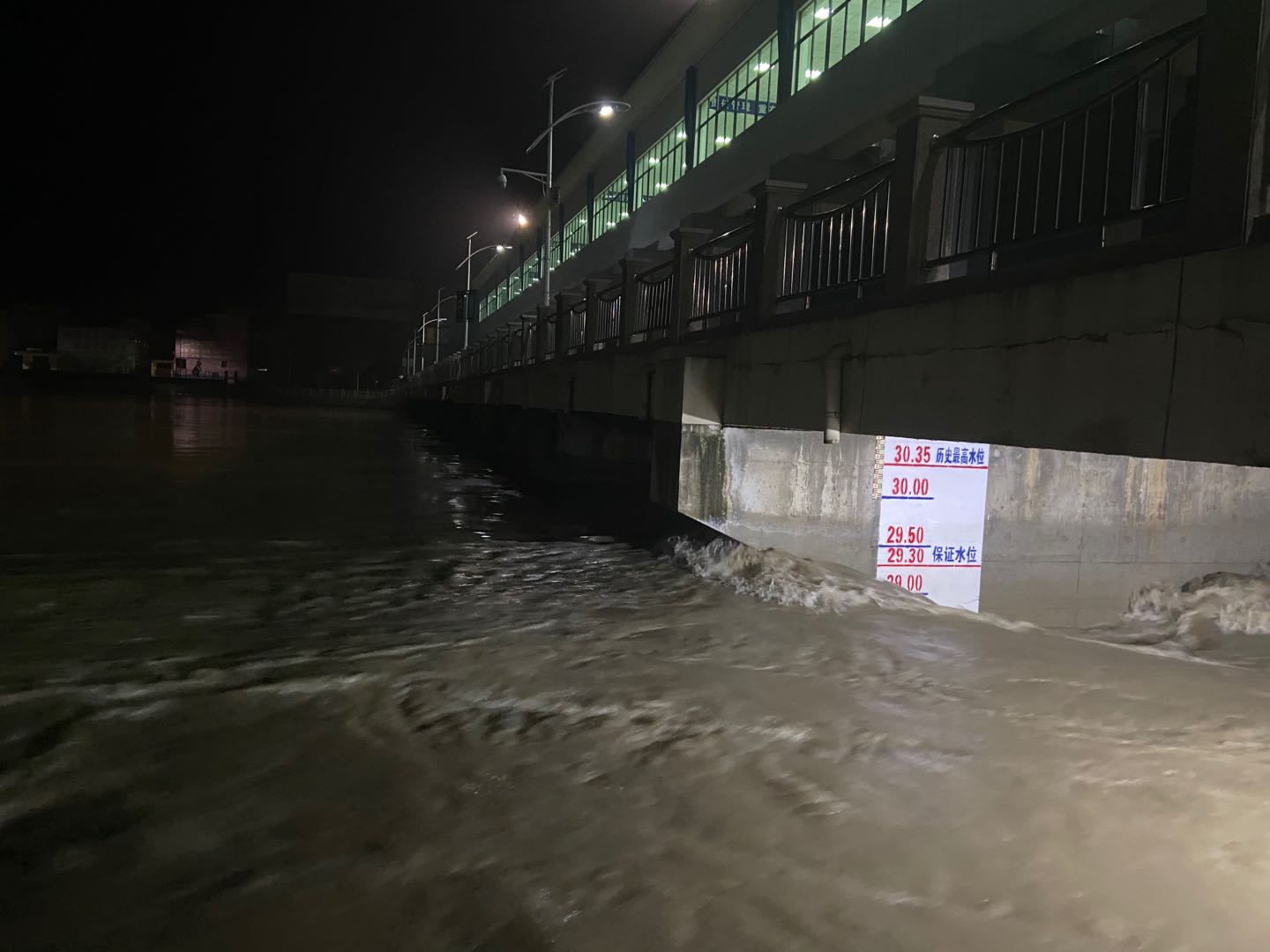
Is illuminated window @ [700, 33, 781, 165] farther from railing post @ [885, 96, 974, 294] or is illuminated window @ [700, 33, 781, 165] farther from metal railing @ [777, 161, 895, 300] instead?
railing post @ [885, 96, 974, 294]

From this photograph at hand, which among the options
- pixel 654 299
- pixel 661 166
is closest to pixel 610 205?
pixel 661 166

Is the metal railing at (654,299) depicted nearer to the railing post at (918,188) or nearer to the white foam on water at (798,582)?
the white foam on water at (798,582)

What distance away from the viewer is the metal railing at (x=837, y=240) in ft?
26.6

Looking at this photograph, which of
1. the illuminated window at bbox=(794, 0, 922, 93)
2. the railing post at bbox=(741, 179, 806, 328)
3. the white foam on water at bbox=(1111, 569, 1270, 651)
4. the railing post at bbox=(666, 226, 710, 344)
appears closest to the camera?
the white foam on water at bbox=(1111, 569, 1270, 651)

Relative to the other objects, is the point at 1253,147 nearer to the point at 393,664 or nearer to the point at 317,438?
the point at 393,664

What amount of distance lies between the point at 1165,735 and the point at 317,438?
29128 millimetres

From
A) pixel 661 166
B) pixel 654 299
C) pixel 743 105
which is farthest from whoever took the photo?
pixel 661 166

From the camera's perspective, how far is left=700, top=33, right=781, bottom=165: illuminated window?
28.6 meters

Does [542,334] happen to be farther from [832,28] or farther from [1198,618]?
[1198,618]

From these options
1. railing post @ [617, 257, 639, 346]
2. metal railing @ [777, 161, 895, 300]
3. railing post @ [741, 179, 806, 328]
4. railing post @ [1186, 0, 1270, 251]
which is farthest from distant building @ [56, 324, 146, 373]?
railing post @ [1186, 0, 1270, 251]

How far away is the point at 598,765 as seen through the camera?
15.0 feet

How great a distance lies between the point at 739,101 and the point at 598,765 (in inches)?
1141

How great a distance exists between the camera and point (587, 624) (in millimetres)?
7438

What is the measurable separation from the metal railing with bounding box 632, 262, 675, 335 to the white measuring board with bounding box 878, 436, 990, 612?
3515 mm
